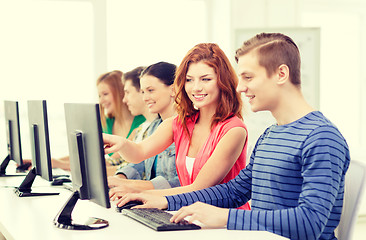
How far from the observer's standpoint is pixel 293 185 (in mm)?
1629

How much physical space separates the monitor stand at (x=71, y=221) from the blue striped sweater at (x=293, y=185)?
0.98ft

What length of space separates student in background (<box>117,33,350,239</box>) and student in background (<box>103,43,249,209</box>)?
19cm

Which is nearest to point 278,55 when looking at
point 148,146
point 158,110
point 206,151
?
point 206,151

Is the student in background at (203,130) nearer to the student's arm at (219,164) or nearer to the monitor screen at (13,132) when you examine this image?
the student's arm at (219,164)

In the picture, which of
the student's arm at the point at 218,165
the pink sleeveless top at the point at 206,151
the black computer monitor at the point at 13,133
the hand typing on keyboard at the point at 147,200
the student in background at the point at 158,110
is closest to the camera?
the hand typing on keyboard at the point at 147,200

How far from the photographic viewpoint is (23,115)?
479 cm

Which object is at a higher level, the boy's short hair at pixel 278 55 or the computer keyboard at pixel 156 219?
the boy's short hair at pixel 278 55

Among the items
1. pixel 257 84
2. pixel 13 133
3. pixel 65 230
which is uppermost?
pixel 257 84

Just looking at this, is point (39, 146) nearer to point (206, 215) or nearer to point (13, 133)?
point (13, 133)

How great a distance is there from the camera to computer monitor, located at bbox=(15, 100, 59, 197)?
2.24 m

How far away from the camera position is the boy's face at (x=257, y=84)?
1.72 meters

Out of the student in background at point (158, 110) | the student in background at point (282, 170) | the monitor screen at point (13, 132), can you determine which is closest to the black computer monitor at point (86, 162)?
the student in background at point (282, 170)

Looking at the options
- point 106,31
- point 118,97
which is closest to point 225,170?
point 118,97

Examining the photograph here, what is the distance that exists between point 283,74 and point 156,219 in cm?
63
